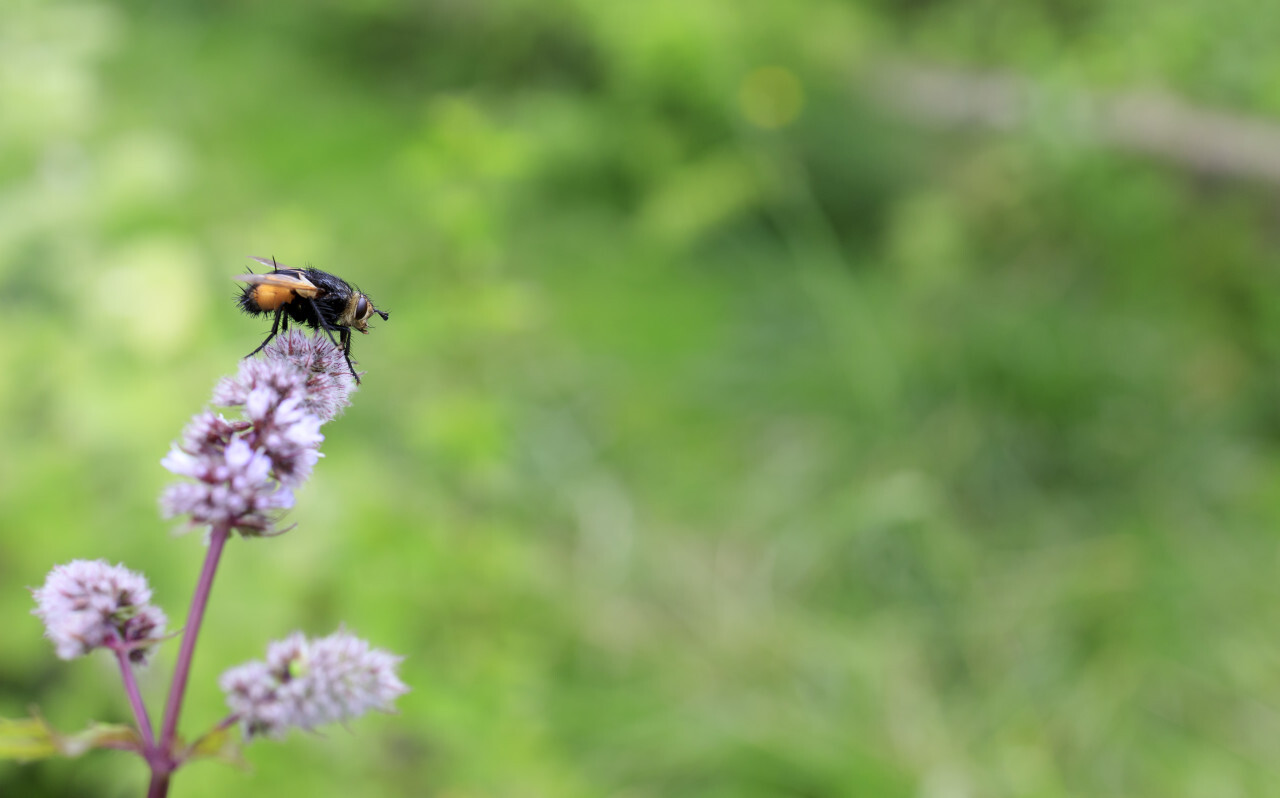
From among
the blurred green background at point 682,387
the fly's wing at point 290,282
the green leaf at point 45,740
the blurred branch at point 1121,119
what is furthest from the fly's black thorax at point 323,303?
the blurred branch at point 1121,119

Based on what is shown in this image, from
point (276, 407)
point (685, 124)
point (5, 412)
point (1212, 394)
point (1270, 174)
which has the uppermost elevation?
point (685, 124)

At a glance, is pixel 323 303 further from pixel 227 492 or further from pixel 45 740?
pixel 45 740

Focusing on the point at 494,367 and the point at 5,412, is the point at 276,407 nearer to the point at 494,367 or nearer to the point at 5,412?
the point at 5,412

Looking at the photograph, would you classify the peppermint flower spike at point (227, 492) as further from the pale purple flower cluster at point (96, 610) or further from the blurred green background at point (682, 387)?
the blurred green background at point (682, 387)

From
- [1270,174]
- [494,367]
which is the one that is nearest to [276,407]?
[494,367]

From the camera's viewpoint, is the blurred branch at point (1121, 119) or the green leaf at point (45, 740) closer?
the green leaf at point (45, 740)

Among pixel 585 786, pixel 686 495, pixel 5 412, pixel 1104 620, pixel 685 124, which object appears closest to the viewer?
pixel 5 412

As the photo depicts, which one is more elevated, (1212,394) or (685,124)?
(685,124)
